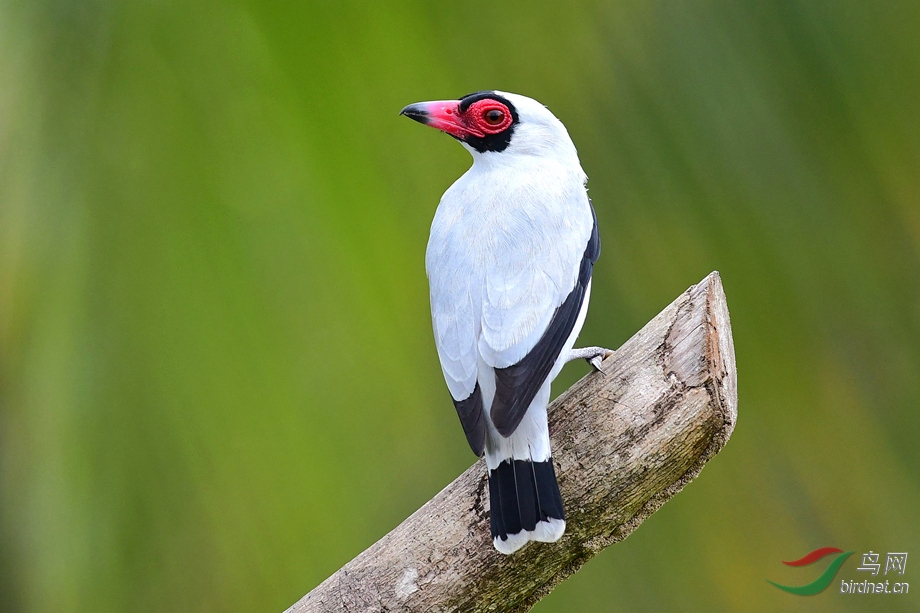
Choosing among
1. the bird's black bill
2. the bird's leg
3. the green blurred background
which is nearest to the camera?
the bird's leg

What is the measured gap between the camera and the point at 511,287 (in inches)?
84.4

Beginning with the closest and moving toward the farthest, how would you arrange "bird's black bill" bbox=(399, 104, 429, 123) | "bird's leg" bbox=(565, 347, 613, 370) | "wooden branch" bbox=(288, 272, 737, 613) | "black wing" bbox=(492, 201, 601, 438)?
"black wing" bbox=(492, 201, 601, 438), "wooden branch" bbox=(288, 272, 737, 613), "bird's leg" bbox=(565, 347, 613, 370), "bird's black bill" bbox=(399, 104, 429, 123)

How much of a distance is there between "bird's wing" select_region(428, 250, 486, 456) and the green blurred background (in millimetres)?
886

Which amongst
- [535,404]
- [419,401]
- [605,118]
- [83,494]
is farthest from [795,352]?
[83,494]

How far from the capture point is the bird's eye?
254 centimetres

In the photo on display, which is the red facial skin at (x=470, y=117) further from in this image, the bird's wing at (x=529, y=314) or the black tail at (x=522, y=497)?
the black tail at (x=522, y=497)

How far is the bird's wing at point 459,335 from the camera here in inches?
78.9

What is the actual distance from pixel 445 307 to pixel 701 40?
1891mm

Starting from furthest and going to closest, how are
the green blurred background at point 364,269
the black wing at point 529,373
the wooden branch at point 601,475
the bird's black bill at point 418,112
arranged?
the green blurred background at point 364,269
the bird's black bill at point 418,112
the wooden branch at point 601,475
the black wing at point 529,373

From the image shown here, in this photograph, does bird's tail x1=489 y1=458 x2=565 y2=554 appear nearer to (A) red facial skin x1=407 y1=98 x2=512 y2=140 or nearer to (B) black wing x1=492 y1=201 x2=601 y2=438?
(B) black wing x1=492 y1=201 x2=601 y2=438

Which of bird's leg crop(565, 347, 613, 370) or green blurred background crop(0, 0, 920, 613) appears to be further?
green blurred background crop(0, 0, 920, 613)

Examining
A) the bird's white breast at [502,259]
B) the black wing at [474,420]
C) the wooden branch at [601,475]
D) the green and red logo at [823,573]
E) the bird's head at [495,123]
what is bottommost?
the green and red logo at [823,573]

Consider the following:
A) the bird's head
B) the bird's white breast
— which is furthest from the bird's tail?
the bird's head

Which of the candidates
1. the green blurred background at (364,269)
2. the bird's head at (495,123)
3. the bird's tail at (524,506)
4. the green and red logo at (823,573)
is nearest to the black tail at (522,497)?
the bird's tail at (524,506)
